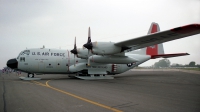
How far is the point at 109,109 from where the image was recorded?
4.77m

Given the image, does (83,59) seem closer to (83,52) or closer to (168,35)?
(83,52)

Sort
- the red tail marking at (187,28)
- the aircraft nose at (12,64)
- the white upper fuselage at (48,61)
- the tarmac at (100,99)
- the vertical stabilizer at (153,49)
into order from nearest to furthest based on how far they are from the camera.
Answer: the tarmac at (100,99), the red tail marking at (187,28), the aircraft nose at (12,64), the white upper fuselage at (48,61), the vertical stabilizer at (153,49)

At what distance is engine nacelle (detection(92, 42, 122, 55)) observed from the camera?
46.7ft

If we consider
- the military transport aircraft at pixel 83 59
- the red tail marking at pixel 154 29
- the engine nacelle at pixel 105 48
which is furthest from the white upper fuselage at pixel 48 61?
the red tail marking at pixel 154 29

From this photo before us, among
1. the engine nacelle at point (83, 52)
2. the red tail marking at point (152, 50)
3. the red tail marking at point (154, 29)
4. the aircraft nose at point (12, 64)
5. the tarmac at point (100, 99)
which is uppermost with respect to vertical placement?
the red tail marking at point (154, 29)

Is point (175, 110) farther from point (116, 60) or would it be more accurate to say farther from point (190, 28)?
point (116, 60)

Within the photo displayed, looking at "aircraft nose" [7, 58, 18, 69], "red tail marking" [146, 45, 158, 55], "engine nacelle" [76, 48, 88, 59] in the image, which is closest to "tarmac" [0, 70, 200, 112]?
"aircraft nose" [7, 58, 18, 69]

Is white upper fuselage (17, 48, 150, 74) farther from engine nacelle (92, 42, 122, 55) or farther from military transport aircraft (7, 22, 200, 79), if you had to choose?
engine nacelle (92, 42, 122, 55)

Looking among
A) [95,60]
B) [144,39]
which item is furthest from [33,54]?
[144,39]

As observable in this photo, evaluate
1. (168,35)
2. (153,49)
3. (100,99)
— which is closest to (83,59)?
(153,49)

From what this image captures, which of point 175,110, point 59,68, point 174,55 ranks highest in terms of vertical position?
point 174,55

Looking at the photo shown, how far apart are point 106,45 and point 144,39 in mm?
3662

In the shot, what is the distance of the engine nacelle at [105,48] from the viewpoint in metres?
14.2

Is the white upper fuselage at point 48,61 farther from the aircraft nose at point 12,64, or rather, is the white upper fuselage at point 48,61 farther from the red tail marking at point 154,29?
the red tail marking at point 154,29
